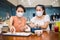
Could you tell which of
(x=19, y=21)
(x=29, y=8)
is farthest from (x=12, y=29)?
(x=29, y=8)

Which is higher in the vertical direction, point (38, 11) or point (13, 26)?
point (38, 11)

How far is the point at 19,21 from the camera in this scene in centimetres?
119

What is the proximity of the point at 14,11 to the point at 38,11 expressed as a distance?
248 mm

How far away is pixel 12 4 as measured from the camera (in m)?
1.24

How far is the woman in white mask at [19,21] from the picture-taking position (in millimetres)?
1173

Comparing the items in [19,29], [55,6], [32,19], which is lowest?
[19,29]

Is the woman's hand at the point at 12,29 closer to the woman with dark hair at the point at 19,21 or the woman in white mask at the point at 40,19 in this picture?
the woman with dark hair at the point at 19,21

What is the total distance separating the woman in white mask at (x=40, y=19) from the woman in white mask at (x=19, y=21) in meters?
0.09

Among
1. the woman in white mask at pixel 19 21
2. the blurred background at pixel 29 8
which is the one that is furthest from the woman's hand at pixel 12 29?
the blurred background at pixel 29 8

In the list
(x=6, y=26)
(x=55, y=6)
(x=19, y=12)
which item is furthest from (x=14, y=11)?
(x=55, y=6)

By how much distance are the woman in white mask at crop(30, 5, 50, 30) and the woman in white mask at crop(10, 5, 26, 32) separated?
0.09 meters

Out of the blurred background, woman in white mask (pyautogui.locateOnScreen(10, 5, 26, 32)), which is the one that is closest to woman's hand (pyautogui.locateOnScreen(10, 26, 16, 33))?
woman in white mask (pyautogui.locateOnScreen(10, 5, 26, 32))

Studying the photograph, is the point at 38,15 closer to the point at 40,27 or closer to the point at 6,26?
the point at 40,27

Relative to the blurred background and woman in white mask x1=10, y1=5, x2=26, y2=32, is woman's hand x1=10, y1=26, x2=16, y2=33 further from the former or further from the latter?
the blurred background
